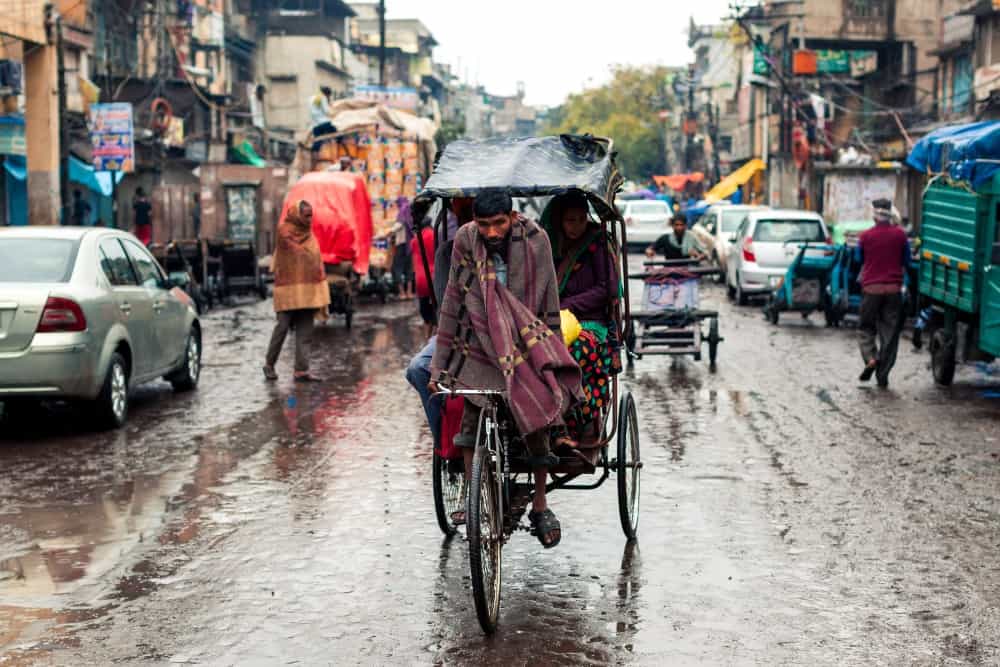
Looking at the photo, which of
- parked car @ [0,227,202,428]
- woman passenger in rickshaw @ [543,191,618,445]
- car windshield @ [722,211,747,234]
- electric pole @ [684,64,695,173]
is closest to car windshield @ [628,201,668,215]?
car windshield @ [722,211,747,234]

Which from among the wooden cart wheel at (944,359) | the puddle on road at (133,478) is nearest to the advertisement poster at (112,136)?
the puddle on road at (133,478)

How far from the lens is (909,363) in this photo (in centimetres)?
1691

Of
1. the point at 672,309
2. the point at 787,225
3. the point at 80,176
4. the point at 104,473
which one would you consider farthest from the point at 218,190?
the point at 104,473

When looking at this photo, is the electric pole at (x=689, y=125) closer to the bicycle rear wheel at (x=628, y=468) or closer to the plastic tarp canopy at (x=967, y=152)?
the plastic tarp canopy at (x=967, y=152)

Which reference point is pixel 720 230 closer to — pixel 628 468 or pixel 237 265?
pixel 237 265

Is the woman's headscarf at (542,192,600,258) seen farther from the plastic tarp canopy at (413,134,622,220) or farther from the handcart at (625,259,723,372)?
the handcart at (625,259,723,372)

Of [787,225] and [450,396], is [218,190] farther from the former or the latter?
[450,396]

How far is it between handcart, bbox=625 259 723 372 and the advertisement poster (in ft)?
49.1

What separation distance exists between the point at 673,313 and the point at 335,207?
751cm

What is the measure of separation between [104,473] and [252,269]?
55.5ft

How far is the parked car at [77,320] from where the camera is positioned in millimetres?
10969

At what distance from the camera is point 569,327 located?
691 cm

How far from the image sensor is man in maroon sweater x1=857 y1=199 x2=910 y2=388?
566 inches

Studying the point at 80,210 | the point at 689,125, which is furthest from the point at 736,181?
the point at 80,210
